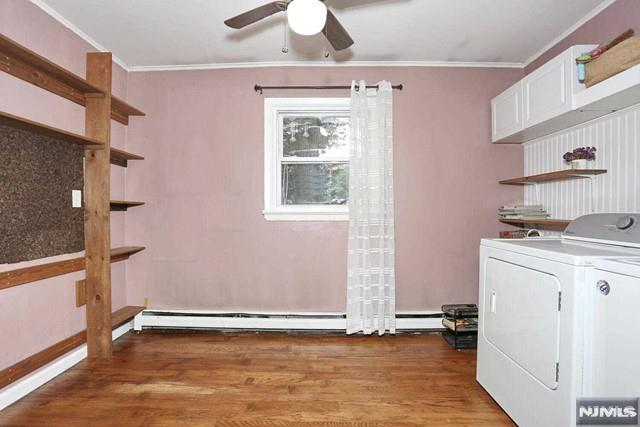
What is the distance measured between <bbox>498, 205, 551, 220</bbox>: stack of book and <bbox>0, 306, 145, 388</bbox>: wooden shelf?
328cm

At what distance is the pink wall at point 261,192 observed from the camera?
9.29 ft

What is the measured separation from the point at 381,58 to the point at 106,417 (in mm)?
3173

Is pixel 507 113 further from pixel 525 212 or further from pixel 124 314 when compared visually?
pixel 124 314

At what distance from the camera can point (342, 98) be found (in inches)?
111

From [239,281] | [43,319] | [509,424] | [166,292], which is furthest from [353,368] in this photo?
[43,319]

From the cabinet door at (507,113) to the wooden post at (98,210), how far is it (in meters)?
3.06

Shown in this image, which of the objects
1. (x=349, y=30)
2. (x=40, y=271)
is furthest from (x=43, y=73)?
(x=349, y=30)

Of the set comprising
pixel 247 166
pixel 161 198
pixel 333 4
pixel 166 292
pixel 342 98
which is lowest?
pixel 166 292

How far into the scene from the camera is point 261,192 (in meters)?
2.85

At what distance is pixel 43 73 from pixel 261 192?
5.41ft

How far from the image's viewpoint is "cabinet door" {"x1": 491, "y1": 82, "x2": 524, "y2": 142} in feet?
7.84

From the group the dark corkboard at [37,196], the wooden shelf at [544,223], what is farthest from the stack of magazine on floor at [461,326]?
the dark corkboard at [37,196]

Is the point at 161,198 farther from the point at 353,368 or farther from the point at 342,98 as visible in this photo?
the point at 353,368

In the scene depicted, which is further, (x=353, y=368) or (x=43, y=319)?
(x=353, y=368)
